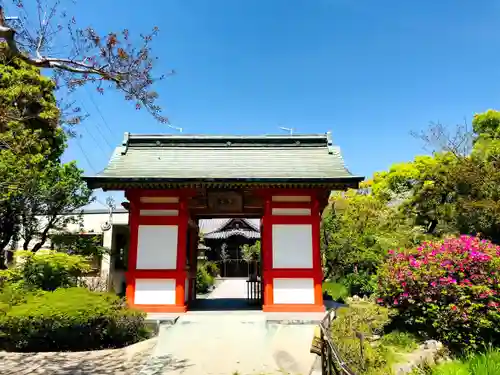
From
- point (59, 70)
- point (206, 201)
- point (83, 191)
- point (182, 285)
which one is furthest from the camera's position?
point (83, 191)

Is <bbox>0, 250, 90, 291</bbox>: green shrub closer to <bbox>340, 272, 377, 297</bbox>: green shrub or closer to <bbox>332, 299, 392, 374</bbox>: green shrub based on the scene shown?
<bbox>332, 299, 392, 374</bbox>: green shrub

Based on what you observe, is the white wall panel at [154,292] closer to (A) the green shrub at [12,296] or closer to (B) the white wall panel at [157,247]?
(B) the white wall panel at [157,247]

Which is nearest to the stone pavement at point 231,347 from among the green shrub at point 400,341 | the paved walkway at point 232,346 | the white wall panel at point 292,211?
the paved walkway at point 232,346

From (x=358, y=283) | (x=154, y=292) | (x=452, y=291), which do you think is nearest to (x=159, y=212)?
(x=154, y=292)

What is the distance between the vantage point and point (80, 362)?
760 centimetres

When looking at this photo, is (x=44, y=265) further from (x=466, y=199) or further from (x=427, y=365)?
(x=466, y=199)

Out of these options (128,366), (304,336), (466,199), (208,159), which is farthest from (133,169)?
(466,199)

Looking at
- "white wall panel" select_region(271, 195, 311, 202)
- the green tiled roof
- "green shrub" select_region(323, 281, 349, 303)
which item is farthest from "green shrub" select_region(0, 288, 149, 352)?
"green shrub" select_region(323, 281, 349, 303)

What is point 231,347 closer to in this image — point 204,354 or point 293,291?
point 204,354

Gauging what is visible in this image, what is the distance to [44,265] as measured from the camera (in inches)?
445

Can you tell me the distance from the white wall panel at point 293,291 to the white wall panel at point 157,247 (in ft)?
9.88

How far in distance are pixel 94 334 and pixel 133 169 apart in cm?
476

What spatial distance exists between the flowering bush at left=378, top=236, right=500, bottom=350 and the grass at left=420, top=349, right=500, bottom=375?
0.49 metres

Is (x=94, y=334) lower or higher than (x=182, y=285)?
lower
